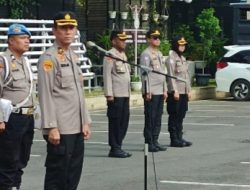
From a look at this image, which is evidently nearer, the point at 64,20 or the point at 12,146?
the point at 64,20

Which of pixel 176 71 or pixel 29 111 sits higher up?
pixel 176 71

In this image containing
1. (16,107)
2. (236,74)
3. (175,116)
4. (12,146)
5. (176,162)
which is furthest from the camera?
(236,74)

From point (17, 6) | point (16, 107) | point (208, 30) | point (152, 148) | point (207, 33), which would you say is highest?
point (17, 6)

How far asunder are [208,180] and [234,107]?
454 inches

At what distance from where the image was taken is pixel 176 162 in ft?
36.8

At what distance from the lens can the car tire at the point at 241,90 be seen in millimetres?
23141

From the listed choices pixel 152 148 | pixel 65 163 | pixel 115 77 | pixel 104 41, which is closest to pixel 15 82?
pixel 65 163

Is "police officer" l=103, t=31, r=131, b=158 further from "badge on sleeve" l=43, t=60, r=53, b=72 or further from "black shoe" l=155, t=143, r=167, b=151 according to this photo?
"badge on sleeve" l=43, t=60, r=53, b=72

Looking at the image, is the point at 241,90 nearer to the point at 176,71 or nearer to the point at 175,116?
the point at 175,116

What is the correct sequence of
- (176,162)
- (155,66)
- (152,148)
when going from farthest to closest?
(155,66) → (152,148) → (176,162)

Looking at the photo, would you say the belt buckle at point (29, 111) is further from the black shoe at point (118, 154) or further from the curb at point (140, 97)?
the curb at point (140, 97)

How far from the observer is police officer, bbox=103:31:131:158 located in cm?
1170

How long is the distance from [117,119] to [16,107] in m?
3.81

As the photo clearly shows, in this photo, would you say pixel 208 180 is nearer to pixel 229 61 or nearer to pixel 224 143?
pixel 224 143
